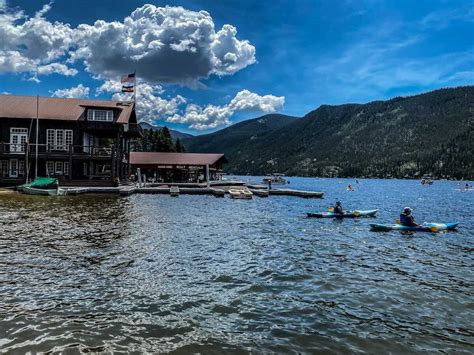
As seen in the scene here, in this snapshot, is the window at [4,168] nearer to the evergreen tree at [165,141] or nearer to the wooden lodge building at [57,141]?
the wooden lodge building at [57,141]

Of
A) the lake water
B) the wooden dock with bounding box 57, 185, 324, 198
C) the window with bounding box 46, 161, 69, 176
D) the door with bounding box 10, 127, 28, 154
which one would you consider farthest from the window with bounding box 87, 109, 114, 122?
the lake water

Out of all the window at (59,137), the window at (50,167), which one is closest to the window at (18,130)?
the window at (59,137)

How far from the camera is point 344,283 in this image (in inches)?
501

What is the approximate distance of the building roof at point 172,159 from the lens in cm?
7150

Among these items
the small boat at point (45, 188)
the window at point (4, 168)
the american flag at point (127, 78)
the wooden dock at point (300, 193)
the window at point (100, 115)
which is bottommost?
the wooden dock at point (300, 193)

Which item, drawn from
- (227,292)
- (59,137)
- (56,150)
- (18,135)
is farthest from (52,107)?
(227,292)

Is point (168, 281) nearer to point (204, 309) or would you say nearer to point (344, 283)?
point (204, 309)

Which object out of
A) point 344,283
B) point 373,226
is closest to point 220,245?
point 344,283

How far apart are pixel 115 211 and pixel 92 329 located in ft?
76.5

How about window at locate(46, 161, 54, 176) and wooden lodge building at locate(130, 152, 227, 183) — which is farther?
wooden lodge building at locate(130, 152, 227, 183)

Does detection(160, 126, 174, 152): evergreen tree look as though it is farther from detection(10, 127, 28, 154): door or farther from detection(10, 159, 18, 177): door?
detection(10, 159, 18, 177): door

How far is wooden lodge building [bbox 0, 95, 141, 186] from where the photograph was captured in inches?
2031

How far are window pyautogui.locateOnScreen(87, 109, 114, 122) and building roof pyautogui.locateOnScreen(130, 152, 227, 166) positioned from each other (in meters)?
16.8

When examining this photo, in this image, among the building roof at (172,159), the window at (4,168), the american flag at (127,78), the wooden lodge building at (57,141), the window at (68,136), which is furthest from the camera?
the building roof at (172,159)
